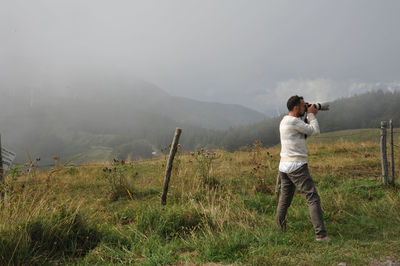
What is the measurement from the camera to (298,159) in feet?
13.1

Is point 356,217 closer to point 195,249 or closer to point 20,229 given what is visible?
point 195,249

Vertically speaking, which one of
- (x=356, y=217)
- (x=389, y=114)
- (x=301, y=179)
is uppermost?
(x=389, y=114)

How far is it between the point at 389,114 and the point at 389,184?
13832cm

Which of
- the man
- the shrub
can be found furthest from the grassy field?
the man

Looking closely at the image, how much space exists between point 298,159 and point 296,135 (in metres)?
0.38

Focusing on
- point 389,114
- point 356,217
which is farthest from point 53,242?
point 389,114

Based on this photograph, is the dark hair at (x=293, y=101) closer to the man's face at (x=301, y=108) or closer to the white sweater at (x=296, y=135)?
the man's face at (x=301, y=108)

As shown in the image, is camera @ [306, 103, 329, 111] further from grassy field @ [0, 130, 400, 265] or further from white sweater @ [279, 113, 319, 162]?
grassy field @ [0, 130, 400, 265]

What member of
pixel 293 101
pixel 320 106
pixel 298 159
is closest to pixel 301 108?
pixel 293 101

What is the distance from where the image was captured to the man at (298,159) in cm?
392

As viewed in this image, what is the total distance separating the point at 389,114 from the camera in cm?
11825

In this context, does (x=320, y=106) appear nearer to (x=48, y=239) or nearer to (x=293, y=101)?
(x=293, y=101)

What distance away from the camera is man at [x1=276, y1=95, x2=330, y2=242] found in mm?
3920

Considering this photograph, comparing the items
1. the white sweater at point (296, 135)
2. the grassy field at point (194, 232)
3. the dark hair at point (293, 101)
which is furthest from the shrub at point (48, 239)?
the dark hair at point (293, 101)
